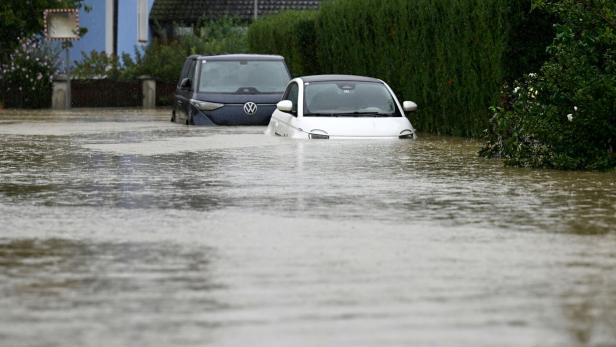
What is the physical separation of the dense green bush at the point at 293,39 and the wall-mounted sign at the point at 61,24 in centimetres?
942

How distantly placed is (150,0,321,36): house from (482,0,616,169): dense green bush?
4159 cm

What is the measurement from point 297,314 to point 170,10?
180 ft

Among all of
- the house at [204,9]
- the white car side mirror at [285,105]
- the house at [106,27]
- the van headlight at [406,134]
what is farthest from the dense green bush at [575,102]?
the house at [204,9]

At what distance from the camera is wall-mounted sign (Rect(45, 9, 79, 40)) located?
4906 centimetres

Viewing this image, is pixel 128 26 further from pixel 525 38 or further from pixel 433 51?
pixel 525 38

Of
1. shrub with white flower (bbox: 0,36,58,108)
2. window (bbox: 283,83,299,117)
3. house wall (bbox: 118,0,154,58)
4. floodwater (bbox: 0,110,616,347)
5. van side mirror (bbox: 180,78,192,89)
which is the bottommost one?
shrub with white flower (bbox: 0,36,58,108)

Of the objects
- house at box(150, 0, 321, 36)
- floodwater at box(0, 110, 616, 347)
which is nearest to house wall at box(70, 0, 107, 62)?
house at box(150, 0, 321, 36)

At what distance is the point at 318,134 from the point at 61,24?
89.8 feet

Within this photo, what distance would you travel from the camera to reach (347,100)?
2433 cm

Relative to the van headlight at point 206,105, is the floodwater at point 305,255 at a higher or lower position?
higher

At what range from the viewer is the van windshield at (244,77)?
101 feet

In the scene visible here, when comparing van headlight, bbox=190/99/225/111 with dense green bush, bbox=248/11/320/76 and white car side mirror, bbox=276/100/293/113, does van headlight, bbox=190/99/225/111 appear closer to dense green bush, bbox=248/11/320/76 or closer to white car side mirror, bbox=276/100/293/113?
dense green bush, bbox=248/11/320/76

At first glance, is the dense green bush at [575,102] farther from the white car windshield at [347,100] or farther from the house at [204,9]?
the house at [204,9]

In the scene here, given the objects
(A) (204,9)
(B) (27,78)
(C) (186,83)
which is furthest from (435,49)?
(A) (204,9)
